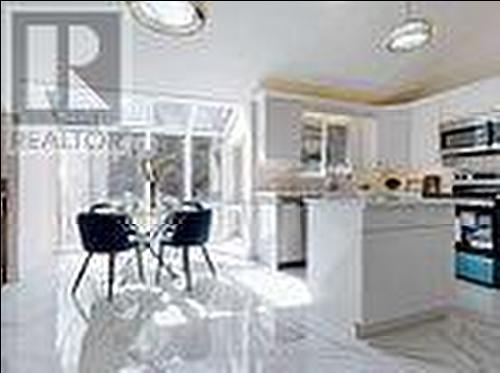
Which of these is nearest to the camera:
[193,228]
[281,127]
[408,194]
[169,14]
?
[169,14]

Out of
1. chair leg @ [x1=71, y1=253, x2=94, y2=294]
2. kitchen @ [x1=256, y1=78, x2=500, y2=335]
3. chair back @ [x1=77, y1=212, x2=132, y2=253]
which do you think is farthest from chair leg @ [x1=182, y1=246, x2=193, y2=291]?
kitchen @ [x1=256, y1=78, x2=500, y2=335]

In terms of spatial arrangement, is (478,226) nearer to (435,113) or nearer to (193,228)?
(435,113)

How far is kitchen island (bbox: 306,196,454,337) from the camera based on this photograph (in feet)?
9.14

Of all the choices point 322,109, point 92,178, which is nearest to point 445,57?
point 322,109

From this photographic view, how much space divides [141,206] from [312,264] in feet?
3.37

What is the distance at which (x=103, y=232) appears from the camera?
11.7 ft

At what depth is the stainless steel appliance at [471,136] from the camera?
207 cm

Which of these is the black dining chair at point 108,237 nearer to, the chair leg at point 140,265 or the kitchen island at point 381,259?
the chair leg at point 140,265

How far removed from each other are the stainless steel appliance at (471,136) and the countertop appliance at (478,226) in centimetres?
10

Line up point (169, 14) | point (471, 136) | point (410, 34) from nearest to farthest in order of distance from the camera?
point (169, 14) → point (410, 34) → point (471, 136)

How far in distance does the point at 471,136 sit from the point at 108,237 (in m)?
2.34

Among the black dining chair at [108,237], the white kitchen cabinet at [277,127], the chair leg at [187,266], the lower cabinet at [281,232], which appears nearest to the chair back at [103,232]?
the black dining chair at [108,237]

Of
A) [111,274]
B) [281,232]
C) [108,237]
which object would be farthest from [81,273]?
[281,232]

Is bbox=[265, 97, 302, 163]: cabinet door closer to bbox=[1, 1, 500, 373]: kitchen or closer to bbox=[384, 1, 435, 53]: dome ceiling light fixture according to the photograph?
bbox=[1, 1, 500, 373]: kitchen
